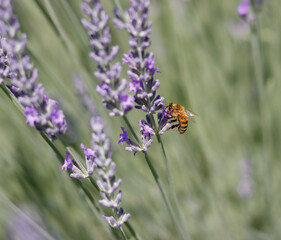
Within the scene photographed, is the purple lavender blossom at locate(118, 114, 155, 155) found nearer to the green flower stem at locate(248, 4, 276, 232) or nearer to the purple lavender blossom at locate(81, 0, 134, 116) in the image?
the purple lavender blossom at locate(81, 0, 134, 116)

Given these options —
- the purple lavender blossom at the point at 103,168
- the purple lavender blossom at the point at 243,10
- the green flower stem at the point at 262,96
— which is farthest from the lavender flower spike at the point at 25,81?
the purple lavender blossom at the point at 243,10

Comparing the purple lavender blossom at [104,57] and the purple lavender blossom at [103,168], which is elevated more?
the purple lavender blossom at [104,57]

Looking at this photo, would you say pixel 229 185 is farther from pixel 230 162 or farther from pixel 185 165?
pixel 185 165

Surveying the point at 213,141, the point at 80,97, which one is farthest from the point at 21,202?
Answer: the point at 213,141

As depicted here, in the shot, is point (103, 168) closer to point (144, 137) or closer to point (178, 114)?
point (144, 137)

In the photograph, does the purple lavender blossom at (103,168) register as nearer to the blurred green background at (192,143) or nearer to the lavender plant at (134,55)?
the lavender plant at (134,55)

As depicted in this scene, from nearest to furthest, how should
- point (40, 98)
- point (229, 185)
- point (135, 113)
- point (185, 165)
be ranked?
point (40, 98) < point (185, 165) < point (229, 185) < point (135, 113)
